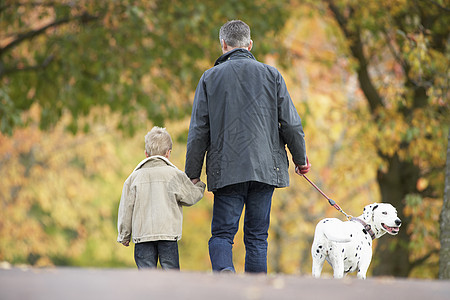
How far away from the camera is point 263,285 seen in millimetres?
3252

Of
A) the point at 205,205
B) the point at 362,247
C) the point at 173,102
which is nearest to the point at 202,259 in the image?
the point at 205,205

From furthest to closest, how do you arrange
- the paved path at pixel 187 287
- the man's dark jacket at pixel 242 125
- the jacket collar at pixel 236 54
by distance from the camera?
1. the jacket collar at pixel 236 54
2. the man's dark jacket at pixel 242 125
3. the paved path at pixel 187 287

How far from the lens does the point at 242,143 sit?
4750 millimetres

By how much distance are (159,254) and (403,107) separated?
5999mm

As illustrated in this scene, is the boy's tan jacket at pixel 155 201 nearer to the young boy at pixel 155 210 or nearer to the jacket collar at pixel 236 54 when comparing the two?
the young boy at pixel 155 210

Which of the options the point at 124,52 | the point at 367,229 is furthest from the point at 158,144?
the point at 124,52

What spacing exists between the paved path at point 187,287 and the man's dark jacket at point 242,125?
1.33m

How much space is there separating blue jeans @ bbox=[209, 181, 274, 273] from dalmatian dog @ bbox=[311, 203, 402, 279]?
0.47m

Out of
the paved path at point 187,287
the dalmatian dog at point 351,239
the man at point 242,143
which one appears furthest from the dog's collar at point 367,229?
the paved path at point 187,287

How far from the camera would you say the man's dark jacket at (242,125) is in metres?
4.75

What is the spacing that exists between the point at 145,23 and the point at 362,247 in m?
6.43

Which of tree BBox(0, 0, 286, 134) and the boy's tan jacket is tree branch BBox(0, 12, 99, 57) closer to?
tree BBox(0, 0, 286, 134)

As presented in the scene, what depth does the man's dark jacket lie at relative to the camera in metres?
4.75

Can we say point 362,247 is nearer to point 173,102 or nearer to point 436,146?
point 436,146
